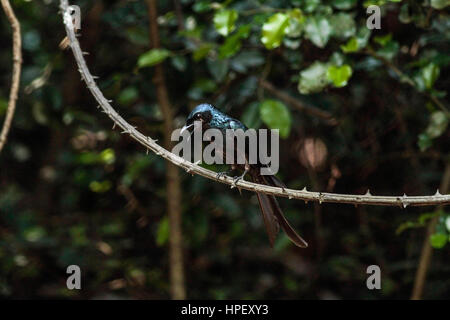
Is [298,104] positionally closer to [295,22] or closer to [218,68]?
[218,68]

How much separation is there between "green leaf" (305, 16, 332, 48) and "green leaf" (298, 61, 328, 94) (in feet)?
0.46

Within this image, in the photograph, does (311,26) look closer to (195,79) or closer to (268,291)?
(195,79)

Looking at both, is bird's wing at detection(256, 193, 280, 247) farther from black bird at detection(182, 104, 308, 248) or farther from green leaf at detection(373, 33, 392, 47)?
green leaf at detection(373, 33, 392, 47)

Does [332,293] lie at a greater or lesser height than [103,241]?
lesser

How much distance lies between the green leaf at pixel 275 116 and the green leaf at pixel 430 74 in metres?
0.67

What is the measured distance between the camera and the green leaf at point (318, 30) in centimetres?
260

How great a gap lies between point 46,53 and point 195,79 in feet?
3.79

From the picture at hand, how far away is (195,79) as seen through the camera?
11.1 feet

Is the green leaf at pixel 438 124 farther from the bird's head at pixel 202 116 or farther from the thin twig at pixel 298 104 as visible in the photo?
the bird's head at pixel 202 116

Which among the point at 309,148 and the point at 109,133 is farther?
the point at 309,148

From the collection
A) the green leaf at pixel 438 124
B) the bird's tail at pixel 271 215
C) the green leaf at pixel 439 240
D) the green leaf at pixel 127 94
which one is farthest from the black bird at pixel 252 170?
the green leaf at pixel 127 94

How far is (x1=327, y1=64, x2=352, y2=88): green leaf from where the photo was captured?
262 centimetres

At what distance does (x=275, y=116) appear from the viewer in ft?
9.29
